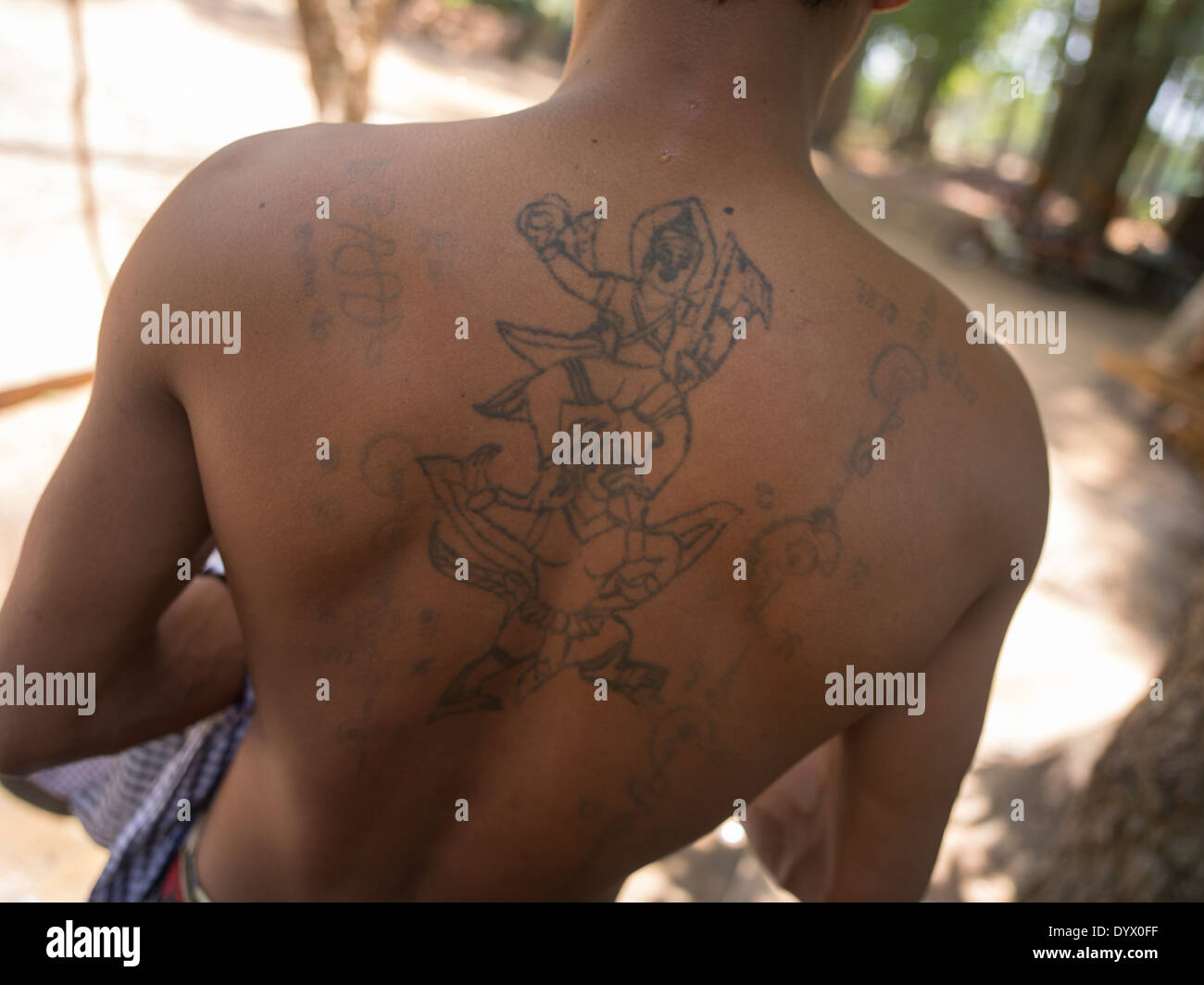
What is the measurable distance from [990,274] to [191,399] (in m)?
13.6

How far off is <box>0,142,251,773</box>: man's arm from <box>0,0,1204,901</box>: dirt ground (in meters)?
1.65

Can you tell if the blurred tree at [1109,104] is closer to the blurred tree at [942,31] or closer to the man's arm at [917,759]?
the blurred tree at [942,31]

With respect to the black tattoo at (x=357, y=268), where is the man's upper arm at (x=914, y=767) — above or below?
below

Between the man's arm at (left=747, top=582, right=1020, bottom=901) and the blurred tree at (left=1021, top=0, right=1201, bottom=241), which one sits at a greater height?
the blurred tree at (left=1021, top=0, right=1201, bottom=241)

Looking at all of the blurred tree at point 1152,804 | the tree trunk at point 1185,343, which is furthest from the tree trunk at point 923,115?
the blurred tree at point 1152,804

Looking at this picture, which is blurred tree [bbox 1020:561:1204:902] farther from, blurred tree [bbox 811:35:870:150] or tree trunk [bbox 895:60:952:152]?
tree trunk [bbox 895:60:952:152]

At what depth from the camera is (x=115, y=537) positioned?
44.2 inches

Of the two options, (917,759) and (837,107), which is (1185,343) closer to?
(917,759)

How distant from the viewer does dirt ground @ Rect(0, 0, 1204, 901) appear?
3254 mm

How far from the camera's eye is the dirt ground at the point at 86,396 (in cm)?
325

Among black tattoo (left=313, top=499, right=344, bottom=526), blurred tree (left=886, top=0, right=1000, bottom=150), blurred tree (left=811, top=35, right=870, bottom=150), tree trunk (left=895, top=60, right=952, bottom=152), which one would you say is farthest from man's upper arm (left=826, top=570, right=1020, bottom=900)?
tree trunk (left=895, top=60, right=952, bottom=152)
